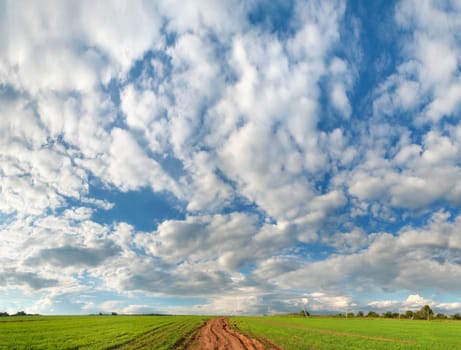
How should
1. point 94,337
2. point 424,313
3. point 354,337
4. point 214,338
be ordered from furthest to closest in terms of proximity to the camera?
point 424,313 → point 354,337 → point 94,337 → point 214,338

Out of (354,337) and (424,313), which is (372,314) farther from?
(354,337)

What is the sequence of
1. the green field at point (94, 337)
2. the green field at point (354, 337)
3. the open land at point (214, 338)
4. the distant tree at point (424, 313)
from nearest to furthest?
the green field at point (94, 337), the open land at point (214, 338), the green field at point (354, 337), the distant tree at point (424, 313)

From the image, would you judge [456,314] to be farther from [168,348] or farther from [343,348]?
[168,348]

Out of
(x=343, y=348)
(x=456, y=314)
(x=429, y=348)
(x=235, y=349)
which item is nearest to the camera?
(x=235, y=349)

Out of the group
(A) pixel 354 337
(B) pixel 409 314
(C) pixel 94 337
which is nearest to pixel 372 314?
(B) pixel 409 314

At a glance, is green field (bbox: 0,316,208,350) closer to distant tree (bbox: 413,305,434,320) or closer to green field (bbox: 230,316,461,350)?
green field (bbox: 230,316,461,350)

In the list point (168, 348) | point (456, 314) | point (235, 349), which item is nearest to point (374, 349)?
point (235, 349)

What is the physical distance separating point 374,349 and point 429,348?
676 cm

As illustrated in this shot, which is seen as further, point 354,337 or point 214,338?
point 354,337

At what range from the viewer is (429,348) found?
31.4 metres

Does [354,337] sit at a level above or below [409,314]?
above

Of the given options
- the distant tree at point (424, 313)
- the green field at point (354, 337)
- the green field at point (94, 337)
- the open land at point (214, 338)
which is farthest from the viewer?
the distant tree at point (424, 313)

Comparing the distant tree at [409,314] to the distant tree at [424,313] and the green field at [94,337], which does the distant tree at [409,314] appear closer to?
the distant tree at [424,313]

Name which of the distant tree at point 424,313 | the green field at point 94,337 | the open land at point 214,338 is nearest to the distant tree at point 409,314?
the distant tree at point 424,313
